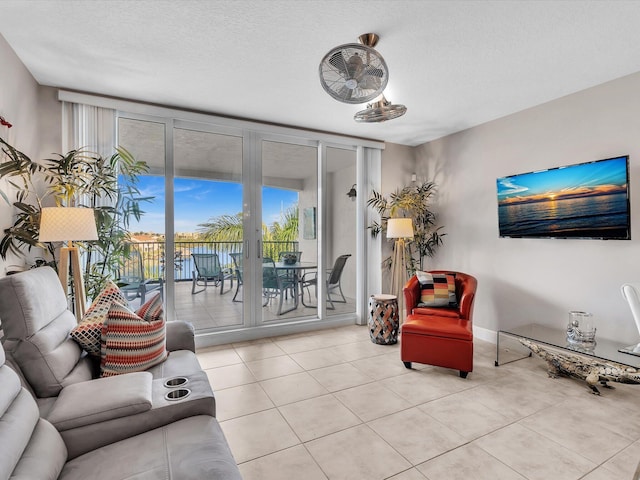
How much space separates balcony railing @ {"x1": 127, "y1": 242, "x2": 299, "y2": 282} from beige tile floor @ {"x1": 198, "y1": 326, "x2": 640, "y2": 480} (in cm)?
108

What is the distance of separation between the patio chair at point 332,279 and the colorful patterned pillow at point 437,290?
4.29 ft

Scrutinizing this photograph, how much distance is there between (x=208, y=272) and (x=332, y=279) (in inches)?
66.6

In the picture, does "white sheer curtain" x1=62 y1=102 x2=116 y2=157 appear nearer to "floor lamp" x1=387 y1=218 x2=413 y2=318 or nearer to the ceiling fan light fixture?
the ceiling fan light fixture

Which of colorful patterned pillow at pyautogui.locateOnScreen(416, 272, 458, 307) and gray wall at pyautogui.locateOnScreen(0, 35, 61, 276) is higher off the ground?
gray wall at pyautogui.locateOnScreen(0, 35, 61, 276)

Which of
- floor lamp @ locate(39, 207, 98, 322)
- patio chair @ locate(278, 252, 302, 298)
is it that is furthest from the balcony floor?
floor lamp @ locate(39, 207, 98, 322)

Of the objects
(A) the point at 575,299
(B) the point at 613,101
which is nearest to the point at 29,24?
(B) the point at 613,101

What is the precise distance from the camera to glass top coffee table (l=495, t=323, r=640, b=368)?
7.86ft

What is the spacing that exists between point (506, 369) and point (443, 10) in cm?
303

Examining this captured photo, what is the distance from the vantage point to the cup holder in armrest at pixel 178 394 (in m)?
1.53

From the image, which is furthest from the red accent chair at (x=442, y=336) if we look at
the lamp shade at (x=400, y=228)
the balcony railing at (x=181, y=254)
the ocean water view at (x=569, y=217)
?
the balcony railing at (x=181, y=254)

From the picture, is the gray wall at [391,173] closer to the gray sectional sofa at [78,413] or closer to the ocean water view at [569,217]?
the ocean water view at [569,217]

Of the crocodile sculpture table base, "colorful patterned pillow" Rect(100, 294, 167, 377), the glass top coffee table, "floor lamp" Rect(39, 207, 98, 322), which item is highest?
"floor lamp" Rect(39, 207, 98, 322)

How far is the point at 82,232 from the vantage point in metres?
2.22

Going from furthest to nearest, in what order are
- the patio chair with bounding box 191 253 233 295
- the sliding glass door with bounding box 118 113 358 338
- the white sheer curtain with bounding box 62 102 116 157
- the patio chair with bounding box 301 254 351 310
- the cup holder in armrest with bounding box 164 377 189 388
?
1. the patio chair with bounding box 301 254 351 310
2. the patio chair with bounding box 191 253 233 295
3. the sliding glass door with bounding box 118 113 358 338
4. the white sheer curtain with bounding box 62 102 116 157
5. the cup holder in armrest with bounding box 164 377 189 388
